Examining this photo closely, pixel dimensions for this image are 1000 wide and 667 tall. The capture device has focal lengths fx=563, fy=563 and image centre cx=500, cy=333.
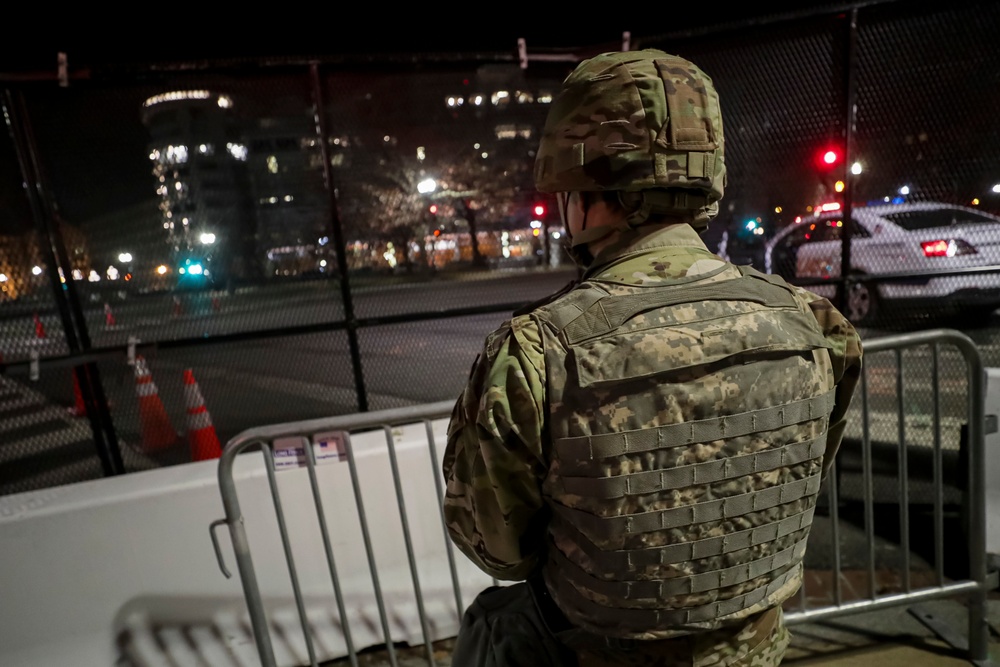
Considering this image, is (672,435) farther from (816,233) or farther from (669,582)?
(816,233)

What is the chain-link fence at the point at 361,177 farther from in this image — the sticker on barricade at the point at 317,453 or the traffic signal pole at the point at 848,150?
the sticker on barricade at the point at 317,453

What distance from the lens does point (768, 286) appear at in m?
1.28

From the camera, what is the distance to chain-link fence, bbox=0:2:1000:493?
9.41ft

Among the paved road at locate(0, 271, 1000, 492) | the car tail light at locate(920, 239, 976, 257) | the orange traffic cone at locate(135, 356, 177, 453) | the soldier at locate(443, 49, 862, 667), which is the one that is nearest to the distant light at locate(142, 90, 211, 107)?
the paved road at locate(0, 271, 1000, 492)

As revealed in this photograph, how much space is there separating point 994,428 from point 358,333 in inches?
132

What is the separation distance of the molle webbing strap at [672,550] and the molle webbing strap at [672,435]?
0.74 ft

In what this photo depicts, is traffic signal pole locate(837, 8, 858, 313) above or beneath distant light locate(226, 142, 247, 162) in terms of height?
beneath

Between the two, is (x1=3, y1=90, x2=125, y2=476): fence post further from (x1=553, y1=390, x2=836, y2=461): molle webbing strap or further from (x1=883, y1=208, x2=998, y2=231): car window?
(x1=883, y1=208, x2=998, y2=231): car window

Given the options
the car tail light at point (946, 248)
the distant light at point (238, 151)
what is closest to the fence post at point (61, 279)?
the distant light at point (238, 151)

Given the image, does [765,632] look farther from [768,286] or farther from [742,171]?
[742,171]

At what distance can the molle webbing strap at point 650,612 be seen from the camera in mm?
1259

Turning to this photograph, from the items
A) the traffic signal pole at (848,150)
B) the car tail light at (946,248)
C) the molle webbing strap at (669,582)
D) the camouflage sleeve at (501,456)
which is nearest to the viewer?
the camouflage sleeve at (501,456)

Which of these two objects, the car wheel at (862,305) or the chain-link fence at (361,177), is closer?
the chain-link fence at (361,177)

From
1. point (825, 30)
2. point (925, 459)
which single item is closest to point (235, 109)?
point (825, 30)
